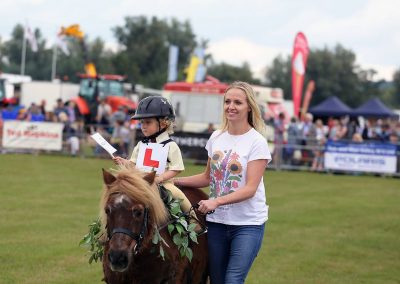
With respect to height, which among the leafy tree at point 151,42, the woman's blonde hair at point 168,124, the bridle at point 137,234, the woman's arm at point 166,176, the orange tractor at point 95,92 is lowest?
the bridle at point 137,234

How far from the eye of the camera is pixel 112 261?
5.02 metres

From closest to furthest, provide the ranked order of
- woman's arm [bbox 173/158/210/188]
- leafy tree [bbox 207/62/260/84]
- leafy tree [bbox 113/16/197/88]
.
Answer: woman's arm [bbox 173/158/210/188] → leafy tree [bbox 207/62/260/84] → leafy tree [bbox 113/16/197/88]

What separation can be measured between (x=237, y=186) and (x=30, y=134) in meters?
22.7

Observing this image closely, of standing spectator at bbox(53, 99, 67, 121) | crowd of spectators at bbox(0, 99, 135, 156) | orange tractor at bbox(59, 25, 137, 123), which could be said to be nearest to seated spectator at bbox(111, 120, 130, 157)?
crowd of spectators at bbox(0, 99, 135, 156)

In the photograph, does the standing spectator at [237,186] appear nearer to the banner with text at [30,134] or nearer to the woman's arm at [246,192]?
the woman's arm at [246,192]

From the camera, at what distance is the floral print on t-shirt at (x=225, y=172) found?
5957 millimetres

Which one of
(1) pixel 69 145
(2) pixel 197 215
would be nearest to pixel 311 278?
(2) pixel 197 215

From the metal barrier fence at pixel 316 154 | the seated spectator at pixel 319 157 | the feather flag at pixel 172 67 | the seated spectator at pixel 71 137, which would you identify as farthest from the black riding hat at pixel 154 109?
the feather flag at pixel 172 67

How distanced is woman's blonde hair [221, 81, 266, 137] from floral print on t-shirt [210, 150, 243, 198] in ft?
0.91

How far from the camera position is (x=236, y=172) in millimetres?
5953

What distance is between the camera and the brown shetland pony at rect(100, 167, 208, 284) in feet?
16.9

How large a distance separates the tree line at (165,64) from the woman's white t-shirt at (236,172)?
77179mm

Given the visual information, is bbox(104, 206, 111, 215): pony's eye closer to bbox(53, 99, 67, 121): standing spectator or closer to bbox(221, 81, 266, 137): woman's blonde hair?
bbox(221, 81, 266, 137): woman's blonde hair

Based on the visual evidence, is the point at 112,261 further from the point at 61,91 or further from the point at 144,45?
the point at 144,45
